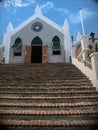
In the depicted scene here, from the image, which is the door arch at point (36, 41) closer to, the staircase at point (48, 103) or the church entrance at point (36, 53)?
the church entrance at point (36, 53)

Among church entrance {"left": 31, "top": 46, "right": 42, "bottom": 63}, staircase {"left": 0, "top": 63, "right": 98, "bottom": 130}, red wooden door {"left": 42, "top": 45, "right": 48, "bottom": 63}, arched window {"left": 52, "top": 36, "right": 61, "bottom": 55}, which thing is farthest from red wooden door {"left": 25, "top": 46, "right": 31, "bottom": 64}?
staircase {"left": 0, "top": 63, "right": 98, "bottom": 130}

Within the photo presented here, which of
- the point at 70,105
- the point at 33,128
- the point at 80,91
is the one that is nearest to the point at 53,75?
the point at 80,91

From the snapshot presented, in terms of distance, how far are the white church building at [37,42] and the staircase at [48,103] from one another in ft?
22.1

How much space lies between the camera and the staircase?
3.35 m

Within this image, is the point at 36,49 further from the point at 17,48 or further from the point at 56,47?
the point at 56,47

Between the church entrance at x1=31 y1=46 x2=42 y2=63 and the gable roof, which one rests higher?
the gable roof

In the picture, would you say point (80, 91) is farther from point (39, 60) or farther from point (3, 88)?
point (39, 60)

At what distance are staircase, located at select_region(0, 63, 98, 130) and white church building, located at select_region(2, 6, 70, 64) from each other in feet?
22.1

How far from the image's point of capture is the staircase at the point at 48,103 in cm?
335

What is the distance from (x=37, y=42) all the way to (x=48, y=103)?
1025cm

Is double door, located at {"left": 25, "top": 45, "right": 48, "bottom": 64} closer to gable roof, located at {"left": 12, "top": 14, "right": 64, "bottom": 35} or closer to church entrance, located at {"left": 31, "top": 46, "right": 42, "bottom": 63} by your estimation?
church entrance, located at {"left": 31, "top": 46, "right": 42, "bottom": 63}

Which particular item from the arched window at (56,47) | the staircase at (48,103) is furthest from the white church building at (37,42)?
the staircase at (48,103)

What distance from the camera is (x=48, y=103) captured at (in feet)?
15.0

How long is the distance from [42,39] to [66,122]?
37.5 feet
